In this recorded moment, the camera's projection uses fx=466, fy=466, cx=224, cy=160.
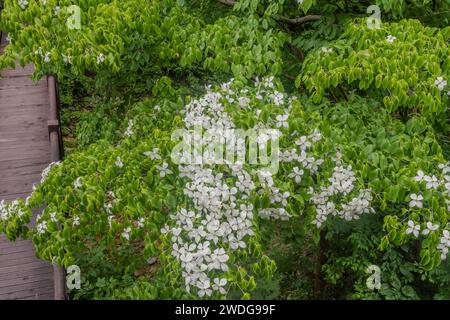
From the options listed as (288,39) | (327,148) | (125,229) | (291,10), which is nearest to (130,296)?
(125,229)

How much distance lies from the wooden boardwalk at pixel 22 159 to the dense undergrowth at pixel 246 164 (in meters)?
2.21

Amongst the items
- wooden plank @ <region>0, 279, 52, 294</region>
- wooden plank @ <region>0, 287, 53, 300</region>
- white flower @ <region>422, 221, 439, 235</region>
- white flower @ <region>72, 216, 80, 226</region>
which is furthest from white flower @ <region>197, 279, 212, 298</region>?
wooden plank @ <region>0, 279, 52, 294</region>

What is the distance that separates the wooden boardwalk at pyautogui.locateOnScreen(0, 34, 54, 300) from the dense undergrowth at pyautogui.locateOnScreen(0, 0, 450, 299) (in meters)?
2.21

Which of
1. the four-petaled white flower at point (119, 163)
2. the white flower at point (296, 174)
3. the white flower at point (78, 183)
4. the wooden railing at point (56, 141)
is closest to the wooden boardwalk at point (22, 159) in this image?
the wooden railing at point (56, 141)

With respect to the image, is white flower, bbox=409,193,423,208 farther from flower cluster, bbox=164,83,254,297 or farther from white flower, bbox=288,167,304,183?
flower cluster, bbox=164,83,254,297

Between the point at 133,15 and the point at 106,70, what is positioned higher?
the point at 133,15

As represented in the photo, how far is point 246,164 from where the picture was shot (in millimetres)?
3420

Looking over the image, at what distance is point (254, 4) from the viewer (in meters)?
4.52

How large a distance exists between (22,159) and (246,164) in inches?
245

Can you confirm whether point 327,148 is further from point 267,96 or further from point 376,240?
point 376,240

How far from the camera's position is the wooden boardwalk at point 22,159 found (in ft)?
19.9

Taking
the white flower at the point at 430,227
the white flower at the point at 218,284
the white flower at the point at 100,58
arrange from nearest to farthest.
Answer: the white flower at the point at 218,284 → the white flower at the point at 430,227 → the white flower at the point at 100,58

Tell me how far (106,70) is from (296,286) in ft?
13.6

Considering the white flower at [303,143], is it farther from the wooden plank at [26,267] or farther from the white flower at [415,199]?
the wooden plank at [26,267]
